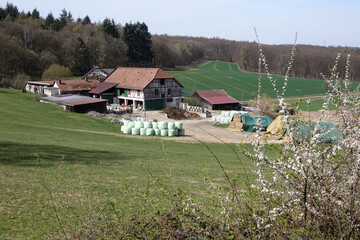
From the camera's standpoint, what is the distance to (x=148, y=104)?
2466 inches

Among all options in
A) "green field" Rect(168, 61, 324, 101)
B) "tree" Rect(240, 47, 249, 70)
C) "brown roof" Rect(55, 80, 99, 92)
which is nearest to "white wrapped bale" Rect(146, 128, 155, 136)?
"brown roof" Rect(55, 80, 99, 92)

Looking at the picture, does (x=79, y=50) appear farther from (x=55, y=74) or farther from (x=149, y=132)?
(x=149, y=132)

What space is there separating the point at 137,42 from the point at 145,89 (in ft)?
172

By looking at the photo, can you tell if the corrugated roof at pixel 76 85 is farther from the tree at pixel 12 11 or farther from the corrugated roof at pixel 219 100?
the tree at pixel 12 11

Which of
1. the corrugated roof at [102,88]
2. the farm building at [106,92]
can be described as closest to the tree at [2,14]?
the corrugated roof at [102,88]

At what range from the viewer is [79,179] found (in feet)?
48.9

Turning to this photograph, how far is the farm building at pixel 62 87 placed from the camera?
64688mm

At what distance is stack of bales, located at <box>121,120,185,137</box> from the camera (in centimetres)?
3912

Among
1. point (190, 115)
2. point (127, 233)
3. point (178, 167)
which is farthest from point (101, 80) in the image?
point (127, 233)

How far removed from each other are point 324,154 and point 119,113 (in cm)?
5075

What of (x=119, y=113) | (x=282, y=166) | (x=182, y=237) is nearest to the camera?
(x=282, y=166)

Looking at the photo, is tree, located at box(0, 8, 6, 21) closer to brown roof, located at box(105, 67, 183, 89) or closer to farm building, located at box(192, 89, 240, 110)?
brown roof, located at box(105, 67, 183, 89)

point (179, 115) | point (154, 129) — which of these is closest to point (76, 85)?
point (179, 115)

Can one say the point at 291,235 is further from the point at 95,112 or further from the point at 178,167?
the point at 95,112
